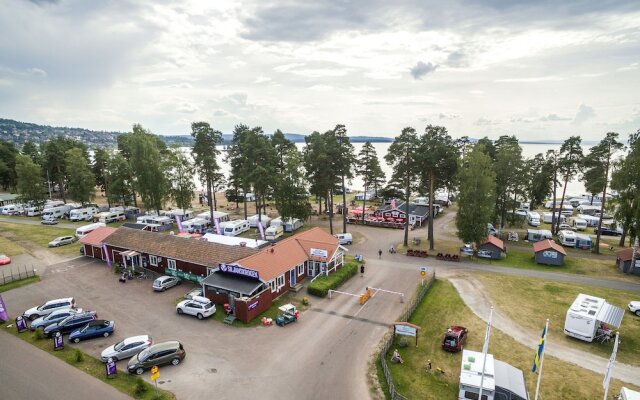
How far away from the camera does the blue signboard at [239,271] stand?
2984cm

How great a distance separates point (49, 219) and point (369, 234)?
5473cm

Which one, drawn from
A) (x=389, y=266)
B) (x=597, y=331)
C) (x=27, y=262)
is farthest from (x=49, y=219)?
(x=597, y=331)

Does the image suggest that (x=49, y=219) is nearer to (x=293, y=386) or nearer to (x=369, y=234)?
(x=369, y=234)

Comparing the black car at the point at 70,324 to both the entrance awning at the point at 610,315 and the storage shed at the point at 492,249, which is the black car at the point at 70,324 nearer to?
the entrance awning at the point at 610,315

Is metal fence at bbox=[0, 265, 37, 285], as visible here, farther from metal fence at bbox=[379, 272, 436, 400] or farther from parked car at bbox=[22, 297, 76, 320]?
metal fence at bbox=[379, 272, 436, 400]

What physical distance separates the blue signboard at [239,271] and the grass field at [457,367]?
12.7 meters

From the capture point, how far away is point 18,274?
3603 cm

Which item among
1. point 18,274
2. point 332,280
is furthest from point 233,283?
point 18,274

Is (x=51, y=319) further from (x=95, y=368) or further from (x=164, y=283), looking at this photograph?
(x=164, y=283)

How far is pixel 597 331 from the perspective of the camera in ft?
81.6

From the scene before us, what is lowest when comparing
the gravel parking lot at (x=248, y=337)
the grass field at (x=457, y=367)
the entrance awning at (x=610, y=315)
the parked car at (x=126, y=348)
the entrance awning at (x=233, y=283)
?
the grass field at (x=457, y=367)

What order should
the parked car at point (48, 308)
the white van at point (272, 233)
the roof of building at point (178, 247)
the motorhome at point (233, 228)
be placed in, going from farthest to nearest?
the motorhome at point (233, 228)
the white van at point (272, 233)
the roof of building at point (178, 247)
the parked car at point (48, 308)

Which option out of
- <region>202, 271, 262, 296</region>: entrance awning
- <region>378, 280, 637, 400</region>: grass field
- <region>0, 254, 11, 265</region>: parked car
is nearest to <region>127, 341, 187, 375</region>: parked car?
<region>202, 271, 262, 296</region>: entrance awning

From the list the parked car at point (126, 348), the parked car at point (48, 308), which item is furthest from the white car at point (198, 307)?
the parked car at point (48, 308)
